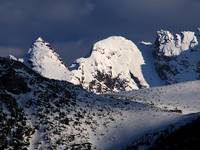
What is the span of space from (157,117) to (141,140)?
627 inches

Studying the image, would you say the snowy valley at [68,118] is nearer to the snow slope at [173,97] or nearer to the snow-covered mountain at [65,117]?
the snow-covered mountain at [65,117]

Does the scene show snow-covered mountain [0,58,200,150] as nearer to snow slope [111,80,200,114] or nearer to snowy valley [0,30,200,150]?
snowy valley [0,30,200,150]

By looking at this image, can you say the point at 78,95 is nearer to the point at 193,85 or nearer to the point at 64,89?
the point at 64,89

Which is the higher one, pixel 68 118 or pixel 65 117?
pixel 65 117

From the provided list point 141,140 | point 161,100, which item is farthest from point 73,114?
point 161,100

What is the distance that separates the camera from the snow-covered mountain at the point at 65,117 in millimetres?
116312

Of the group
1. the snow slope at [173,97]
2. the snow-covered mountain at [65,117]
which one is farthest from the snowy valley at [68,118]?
the snow slope at [173,97]

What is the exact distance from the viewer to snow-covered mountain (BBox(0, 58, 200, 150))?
116m

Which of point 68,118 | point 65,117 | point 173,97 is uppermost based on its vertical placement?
point 173,97

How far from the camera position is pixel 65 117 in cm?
12594

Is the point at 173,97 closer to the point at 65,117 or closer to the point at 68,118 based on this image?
the point at 68,118

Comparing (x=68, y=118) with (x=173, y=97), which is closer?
(x=68, y=118)

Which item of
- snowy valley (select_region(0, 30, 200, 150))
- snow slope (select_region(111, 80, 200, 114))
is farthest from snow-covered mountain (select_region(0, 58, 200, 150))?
snow slope (select_region(111, 80, 200, 114))

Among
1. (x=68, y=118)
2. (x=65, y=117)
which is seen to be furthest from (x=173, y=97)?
(x=65, y=117)
